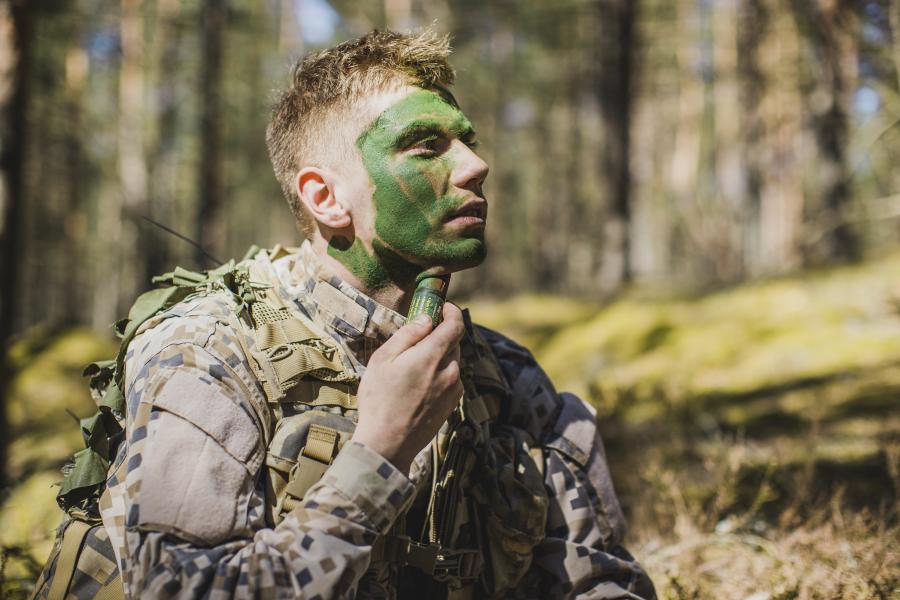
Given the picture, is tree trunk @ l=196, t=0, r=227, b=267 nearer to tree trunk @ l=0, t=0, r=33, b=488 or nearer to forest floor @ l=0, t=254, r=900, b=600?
forest floor @ l=0, t=254, r=900, b=600

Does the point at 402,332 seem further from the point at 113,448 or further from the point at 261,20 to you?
the point at 261,20

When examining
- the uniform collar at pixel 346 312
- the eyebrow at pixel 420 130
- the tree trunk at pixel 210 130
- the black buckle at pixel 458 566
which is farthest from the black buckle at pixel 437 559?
the tree trunk at pixel 210 130

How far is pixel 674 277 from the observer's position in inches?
499

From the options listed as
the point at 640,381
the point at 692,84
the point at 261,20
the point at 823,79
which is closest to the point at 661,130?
the point at 692,84

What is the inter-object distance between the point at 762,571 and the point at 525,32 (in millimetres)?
21255

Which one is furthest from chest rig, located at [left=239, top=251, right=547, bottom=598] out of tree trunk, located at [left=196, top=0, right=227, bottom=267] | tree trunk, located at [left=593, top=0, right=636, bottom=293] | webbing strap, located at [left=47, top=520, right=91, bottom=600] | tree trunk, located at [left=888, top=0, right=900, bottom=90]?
tree trunk, located at [left=196, top=0, right=227, bottom=267]

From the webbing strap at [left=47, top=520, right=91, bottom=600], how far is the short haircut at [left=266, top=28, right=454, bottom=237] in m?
1.09

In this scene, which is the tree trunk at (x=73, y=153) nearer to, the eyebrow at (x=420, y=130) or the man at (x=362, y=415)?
the man at (x=362, y=415)

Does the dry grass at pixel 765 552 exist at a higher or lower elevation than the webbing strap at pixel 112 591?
lower

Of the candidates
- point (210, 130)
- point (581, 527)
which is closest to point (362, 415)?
point (581, 527)

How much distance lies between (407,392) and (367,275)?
575 millimetres

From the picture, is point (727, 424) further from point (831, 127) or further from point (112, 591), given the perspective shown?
point (831, 127)

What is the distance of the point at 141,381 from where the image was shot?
1.86 metres

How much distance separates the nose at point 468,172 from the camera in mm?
2262
